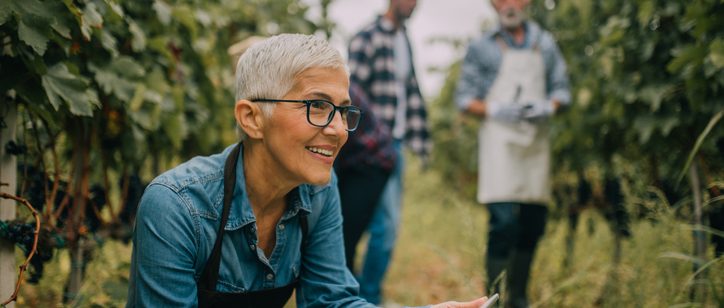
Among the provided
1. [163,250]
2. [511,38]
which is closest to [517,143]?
[511,38]

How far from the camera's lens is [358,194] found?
3.45 meters

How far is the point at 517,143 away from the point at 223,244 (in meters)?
2.32

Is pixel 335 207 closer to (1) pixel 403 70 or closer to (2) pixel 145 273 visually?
(2) pixel 145 273

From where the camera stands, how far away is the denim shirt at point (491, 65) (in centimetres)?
389

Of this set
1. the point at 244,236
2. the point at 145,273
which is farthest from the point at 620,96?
the point at 145,273

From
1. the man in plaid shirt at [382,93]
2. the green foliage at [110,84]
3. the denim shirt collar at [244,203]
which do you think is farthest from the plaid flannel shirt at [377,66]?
the denim shirt collar at [244,203]

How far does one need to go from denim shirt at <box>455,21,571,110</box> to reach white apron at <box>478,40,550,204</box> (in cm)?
3

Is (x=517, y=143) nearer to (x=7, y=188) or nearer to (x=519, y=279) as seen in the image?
(x=519, y=279)

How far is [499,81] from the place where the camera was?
12.8 feet

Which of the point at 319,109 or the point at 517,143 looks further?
the point at 517,143

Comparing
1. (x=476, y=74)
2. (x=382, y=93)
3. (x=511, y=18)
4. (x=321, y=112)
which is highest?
(x=511, y=18)

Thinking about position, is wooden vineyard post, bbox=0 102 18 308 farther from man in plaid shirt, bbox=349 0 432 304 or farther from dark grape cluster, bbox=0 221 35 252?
man in plaid shirt, bbox=349 0 432 304

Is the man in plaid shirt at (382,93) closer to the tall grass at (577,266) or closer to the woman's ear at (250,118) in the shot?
the tall grass at (577,266)

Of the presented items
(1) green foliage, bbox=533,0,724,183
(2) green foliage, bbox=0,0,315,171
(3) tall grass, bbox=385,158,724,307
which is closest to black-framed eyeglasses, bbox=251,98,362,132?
(2) green foliage, bbox=0,0,315,171
